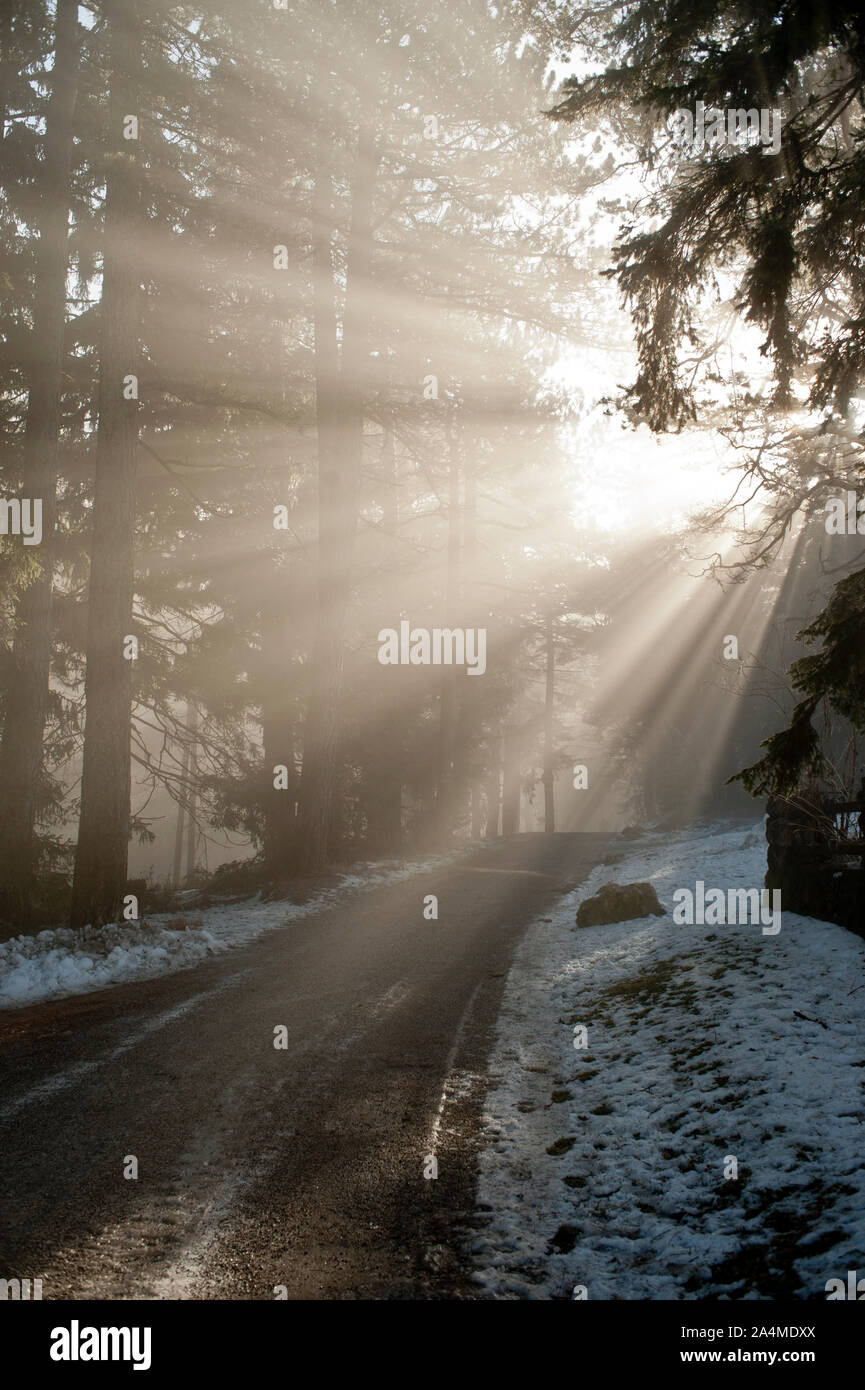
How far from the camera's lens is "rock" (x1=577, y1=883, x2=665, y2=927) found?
38.1 feet

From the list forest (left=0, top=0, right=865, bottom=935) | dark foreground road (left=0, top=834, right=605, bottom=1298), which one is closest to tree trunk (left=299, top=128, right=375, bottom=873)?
forest (left=0, top=0, right=865, bottom=935)

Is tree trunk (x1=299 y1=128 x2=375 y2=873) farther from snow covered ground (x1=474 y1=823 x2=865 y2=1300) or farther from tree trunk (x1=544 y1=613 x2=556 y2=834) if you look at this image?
tree trunk (x1=544 y1=613 x2=556 y2=834)

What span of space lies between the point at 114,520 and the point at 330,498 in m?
5.35

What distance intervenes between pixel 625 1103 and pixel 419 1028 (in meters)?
2.17

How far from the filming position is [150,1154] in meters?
4.48

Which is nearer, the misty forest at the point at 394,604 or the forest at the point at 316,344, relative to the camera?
the misty forest at the point at 394,604

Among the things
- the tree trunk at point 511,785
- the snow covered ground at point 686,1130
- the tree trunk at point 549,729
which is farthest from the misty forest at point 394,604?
the tree trunk at point 511,785

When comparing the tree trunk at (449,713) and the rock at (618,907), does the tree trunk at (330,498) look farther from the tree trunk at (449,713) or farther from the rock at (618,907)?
the tree trunk at (449,713)

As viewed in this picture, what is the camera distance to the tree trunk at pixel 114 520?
10.4 m

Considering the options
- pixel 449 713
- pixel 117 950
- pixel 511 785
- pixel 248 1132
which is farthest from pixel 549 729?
pixel 248 1132

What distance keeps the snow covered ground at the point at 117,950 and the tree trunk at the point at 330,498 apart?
10.5ft

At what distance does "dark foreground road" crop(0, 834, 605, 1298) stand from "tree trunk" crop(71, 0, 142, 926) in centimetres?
273

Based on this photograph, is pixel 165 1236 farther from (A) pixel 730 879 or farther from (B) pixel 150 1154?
(A) pixel 730 879

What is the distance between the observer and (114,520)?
425 inches
